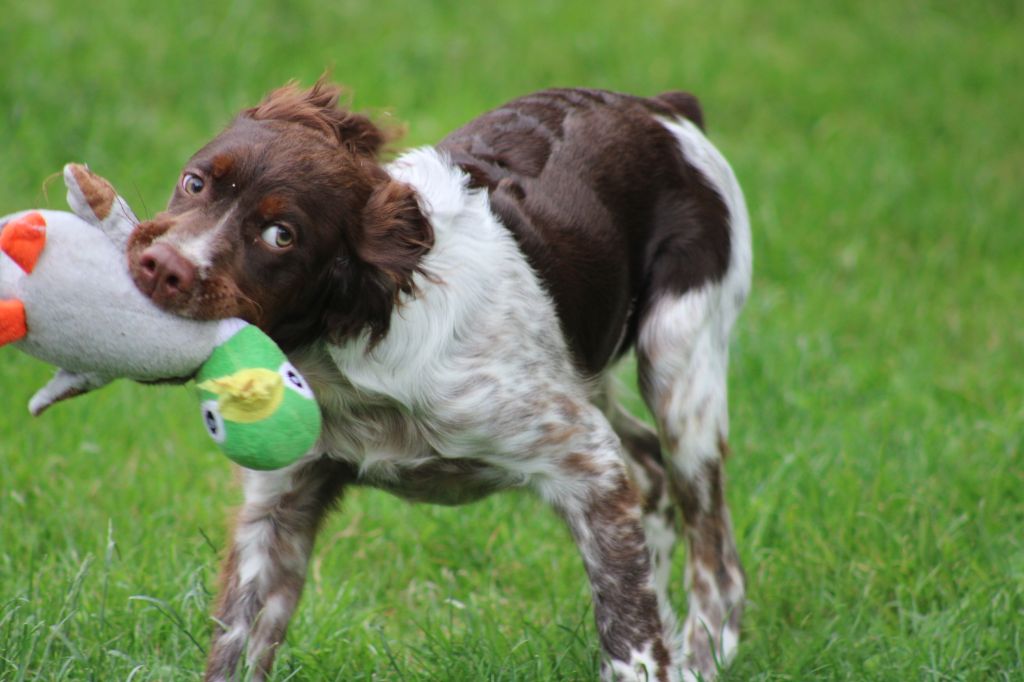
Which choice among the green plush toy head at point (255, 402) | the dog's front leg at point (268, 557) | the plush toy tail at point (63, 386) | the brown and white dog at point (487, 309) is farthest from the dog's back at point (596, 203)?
the plush toy tail at point (63, 386)

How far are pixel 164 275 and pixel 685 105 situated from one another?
7.41ft

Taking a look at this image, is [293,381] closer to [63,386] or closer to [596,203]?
[63,386]

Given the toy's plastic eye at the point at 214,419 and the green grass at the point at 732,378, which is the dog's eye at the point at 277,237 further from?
the green grass at the point at 732,378

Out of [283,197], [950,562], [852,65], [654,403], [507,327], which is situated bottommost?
[852,65]

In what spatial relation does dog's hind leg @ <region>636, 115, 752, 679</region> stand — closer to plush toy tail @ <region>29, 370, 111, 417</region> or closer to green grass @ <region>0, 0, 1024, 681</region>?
green grass @ <region>0, 0, 1024, 681</region>

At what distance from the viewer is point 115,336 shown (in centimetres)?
263

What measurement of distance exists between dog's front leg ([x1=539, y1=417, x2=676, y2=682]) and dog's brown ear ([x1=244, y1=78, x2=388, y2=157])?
0.85m

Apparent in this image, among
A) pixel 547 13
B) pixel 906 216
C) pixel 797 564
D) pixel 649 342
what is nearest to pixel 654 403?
pixel 649 342

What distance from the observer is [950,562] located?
4.29m

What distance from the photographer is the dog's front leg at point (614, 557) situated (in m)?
3.28

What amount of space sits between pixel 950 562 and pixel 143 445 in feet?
8.54

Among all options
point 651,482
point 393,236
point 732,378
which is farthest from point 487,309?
point 732,378

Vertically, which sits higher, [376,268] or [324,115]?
[324,115]

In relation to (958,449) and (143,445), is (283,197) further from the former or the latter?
(958,449)
